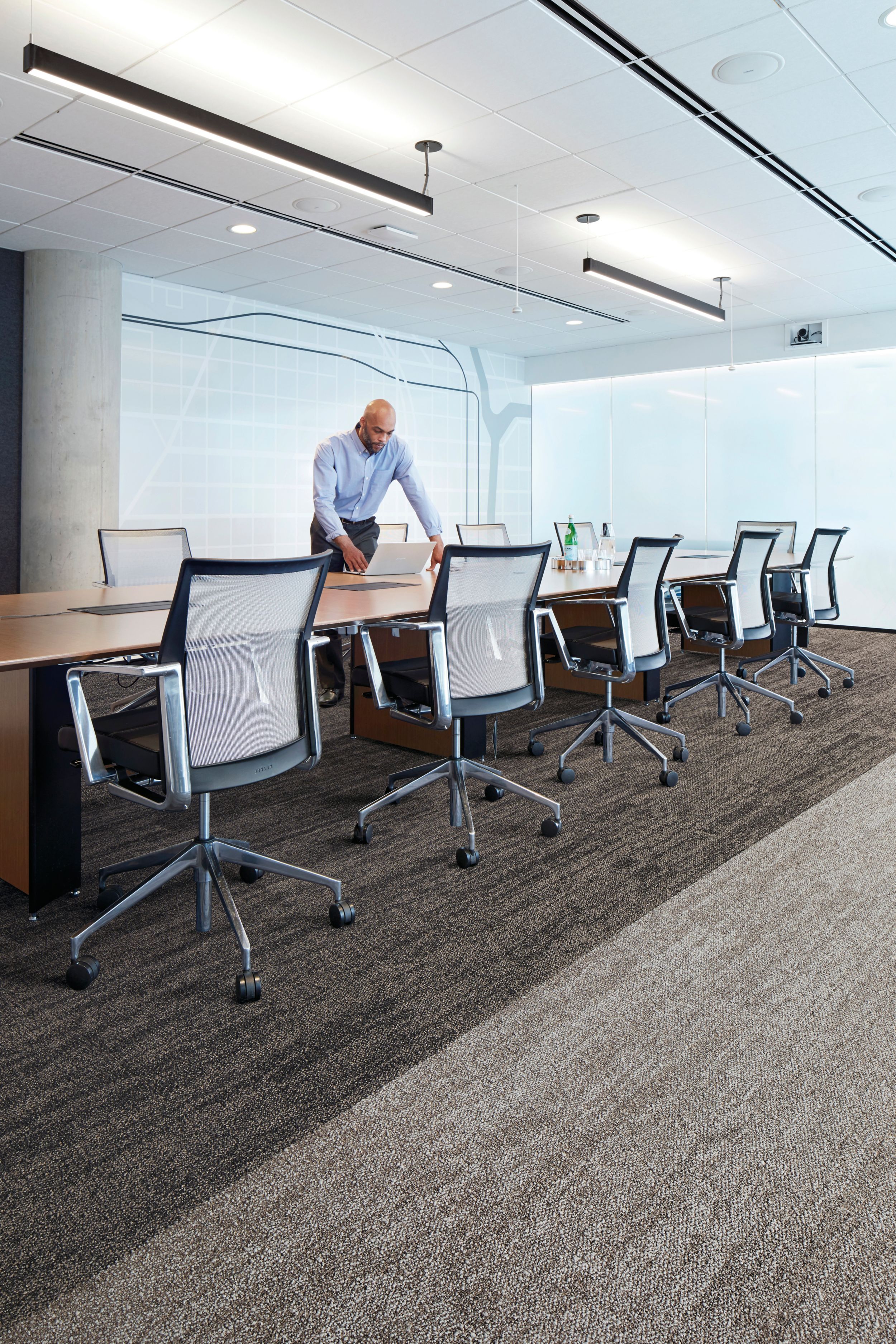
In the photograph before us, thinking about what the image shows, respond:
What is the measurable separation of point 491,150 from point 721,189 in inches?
59.2

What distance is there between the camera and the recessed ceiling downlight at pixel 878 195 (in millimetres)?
5332

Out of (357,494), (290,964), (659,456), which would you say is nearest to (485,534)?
(357,494)

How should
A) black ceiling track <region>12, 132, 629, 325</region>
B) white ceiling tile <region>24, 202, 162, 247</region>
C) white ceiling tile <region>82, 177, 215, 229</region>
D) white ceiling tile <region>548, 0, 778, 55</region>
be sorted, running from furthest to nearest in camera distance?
1. white ceiling tile <region>24, 202, 162, 247</region>
2. white ceiling tile <region>82, 177, 215, 229</region>
3. black ceiling track <region>12, 132, 629, 325</region>
4. white ceiling tile <region>548, 0, 778, 55</region>

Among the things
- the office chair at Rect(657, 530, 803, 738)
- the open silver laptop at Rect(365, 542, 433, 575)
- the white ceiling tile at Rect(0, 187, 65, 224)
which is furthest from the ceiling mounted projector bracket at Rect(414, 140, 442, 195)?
the office chair at Rect(657, 530, 803, 738)

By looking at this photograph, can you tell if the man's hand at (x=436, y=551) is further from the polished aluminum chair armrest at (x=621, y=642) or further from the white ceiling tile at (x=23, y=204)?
the white ceiling tile at (x=23, y=204)

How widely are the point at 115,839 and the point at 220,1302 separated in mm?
2124

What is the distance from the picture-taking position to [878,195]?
543 cm

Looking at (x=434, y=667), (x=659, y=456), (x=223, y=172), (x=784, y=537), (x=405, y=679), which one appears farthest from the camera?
(x=659, y=456)

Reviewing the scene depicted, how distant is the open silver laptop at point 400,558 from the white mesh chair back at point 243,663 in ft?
6.54

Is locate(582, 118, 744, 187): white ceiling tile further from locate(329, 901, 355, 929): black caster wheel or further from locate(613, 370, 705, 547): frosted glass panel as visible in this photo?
locate(613, 370, 705, 547): frosted glass panel

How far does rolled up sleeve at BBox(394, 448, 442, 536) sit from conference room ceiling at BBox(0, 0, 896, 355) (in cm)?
160

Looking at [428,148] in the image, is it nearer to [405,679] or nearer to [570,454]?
[405,679]

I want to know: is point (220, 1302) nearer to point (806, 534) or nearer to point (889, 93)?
point (889, 93)

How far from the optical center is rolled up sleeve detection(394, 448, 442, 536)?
201 inches
